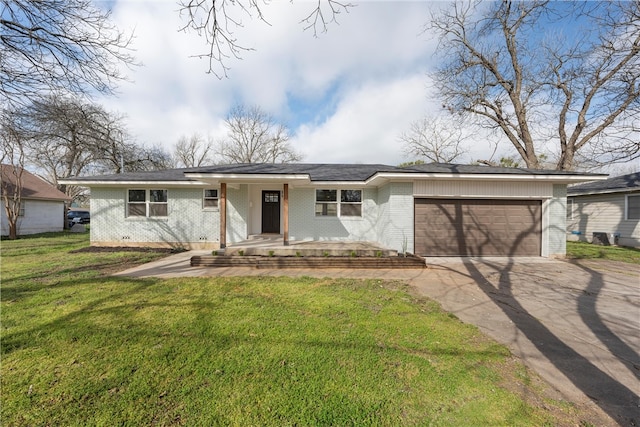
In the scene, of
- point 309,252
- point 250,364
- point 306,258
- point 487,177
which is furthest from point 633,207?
point 250,364

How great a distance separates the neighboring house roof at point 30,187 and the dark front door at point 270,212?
17.5 metres

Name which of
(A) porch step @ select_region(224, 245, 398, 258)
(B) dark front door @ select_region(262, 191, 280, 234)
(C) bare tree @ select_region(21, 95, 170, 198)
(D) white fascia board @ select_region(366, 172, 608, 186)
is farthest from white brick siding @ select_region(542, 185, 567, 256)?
(C) bare tree @ select_region(21, 95, 170, 198)

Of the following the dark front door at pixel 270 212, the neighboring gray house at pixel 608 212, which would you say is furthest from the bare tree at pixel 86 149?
the neighboring gray house at pixel 608 212

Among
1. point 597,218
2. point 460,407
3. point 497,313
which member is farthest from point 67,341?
point 597,218

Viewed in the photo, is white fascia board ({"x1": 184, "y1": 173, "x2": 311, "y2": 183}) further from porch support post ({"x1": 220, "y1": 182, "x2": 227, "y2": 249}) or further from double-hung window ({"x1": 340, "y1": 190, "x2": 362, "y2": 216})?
double-hung window ({"x1": 340, "y1": 190, "x2": 362, "y2": 216})

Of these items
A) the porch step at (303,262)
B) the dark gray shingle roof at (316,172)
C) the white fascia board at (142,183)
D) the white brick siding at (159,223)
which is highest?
the dark gray shingle roof at (316,172)

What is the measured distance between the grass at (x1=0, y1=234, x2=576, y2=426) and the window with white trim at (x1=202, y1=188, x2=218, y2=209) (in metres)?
6.09

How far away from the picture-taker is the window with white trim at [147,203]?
1061cm

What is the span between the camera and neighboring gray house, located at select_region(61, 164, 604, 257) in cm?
870

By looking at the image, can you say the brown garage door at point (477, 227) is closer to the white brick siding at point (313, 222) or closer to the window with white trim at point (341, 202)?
the white brick siding at point (313, 222)

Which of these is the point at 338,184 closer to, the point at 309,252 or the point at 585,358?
the point at 309,252

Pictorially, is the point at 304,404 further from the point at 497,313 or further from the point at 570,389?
the point at 497,313

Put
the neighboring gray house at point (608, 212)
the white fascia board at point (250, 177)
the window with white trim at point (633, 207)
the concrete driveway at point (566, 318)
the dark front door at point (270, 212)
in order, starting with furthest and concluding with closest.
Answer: the neighboring gray house at point (608, 212) < the window with white trim at point (633, 207) < the dark front door at point (270, 212) < the white fascia board at point (250, 177) < the concrete driveway at point (566, 318)

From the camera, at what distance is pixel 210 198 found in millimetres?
10578
